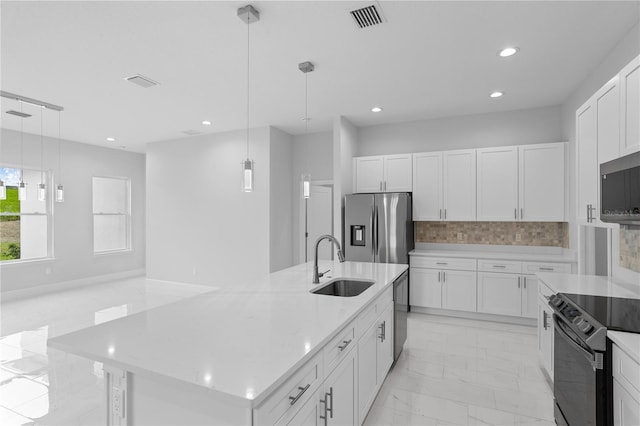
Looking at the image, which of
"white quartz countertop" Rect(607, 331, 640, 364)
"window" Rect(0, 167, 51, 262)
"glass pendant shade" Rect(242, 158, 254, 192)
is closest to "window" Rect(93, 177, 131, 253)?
"window" Rect(0, 167, 51, 262)

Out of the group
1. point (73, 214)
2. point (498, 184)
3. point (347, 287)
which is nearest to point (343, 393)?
point (347, 287)

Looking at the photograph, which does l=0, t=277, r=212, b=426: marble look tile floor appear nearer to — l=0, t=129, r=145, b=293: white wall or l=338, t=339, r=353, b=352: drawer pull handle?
l=0, t=129, r=145, b=293: white wall

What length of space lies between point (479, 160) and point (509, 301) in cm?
191

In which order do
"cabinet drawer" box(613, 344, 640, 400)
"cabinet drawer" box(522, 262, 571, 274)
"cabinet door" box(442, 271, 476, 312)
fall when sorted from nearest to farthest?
1. "cabinet drawer" box(613, 344, 640, 400)
2. "cabinet drawer" box(522, 262, 571, 274)
3. "cabinet door" box(442, 271, 476, 312)

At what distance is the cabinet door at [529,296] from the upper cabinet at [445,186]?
3.37ft

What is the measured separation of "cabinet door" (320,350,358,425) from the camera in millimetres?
1553

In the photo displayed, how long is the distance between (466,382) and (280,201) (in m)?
3.97

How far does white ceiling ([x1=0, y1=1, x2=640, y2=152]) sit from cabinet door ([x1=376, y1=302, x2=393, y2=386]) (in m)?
2.29

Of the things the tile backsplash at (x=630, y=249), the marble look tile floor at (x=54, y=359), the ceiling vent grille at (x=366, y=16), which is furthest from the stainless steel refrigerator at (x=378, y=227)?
the marble look tile floor at (x=54, y=359)

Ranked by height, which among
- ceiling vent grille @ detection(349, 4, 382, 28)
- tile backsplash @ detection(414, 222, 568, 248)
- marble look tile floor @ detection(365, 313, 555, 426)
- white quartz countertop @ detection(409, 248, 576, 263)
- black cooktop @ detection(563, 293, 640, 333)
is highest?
ceiling vent grille @ detection(349, 4, 382, 28)

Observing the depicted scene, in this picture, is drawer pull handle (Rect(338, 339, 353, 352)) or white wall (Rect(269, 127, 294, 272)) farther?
white wall (Rect(269, 127, 294, 272))

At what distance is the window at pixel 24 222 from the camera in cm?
581

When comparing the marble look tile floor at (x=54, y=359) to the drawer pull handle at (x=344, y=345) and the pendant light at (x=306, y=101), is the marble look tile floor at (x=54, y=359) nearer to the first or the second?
the drawer pull handle at (x=344, y=345)

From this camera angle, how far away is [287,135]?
6109 mm
